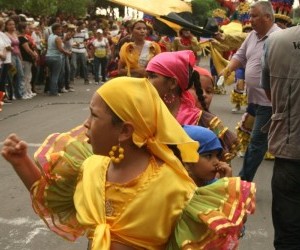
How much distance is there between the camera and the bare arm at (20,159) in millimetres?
2523

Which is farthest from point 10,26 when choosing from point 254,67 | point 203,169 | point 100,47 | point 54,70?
point 203,169

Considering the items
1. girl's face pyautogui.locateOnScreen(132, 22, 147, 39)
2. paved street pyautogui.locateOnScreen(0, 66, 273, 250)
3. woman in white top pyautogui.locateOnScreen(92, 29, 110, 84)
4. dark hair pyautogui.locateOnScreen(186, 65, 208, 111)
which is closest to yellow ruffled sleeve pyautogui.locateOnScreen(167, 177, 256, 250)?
dark hair pyautogui.locateOnScreen(186, 65, 208, 111)

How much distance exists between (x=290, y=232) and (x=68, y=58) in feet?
45.4

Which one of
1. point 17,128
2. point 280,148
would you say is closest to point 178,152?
point 280,148

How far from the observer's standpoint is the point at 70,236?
282cm

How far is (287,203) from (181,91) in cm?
96

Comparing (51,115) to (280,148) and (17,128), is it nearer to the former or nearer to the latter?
(17,128)

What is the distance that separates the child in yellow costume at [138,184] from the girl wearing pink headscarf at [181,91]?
1.21 meters

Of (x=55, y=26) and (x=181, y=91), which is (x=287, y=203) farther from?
(x=55, y=26)

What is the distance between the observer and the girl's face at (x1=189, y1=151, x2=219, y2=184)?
3.29 metres

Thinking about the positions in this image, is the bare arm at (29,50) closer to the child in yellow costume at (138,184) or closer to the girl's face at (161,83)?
the girl's face at (161,83)

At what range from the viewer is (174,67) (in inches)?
147

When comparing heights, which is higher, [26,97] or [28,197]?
[28,197]

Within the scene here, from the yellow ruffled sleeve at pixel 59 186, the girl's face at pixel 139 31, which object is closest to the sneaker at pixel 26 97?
the girl's face at pixel 139 31
